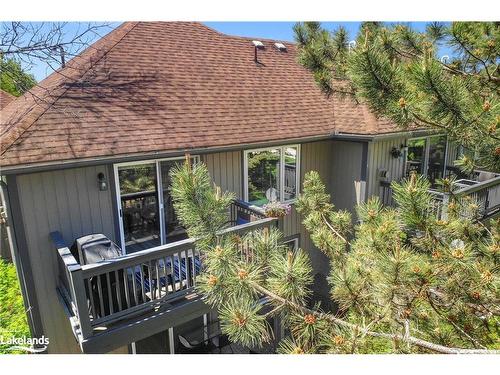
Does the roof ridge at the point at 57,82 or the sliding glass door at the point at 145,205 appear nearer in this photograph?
the roof ridge at the point at 57,82

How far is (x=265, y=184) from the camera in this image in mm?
7852

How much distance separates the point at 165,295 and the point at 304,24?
462cm

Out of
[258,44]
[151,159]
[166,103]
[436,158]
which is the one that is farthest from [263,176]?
[436,158]

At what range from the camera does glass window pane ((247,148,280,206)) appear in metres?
7.50

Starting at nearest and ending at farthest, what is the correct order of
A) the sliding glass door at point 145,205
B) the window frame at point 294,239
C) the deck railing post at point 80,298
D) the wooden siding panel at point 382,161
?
the deck railing post at point 80,298 → the sliding glass door at point 145,205 → the wooden siding panel at point 382,161 → the window frame at point 294,239

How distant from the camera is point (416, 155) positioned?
376 inches

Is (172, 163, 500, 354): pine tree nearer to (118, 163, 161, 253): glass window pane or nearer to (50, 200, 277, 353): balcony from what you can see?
(50, 200, 277, 353): balcony

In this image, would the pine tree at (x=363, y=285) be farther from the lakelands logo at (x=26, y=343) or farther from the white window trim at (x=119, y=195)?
the lakelands logo at (x=26, y=343)

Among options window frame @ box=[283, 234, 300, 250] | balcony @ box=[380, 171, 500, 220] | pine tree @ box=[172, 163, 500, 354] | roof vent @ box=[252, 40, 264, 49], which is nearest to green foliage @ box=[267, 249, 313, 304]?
pine tree @ box=[172, 163, 500, 354]

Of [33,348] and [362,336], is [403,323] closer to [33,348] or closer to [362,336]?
[362,336]

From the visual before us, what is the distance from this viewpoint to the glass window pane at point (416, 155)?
30.9 ft

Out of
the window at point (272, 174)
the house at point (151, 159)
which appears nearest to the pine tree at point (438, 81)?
the house at point (151, 159)

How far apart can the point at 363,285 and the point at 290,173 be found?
17.6 ft

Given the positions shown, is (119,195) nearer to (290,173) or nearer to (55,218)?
(55,218)
